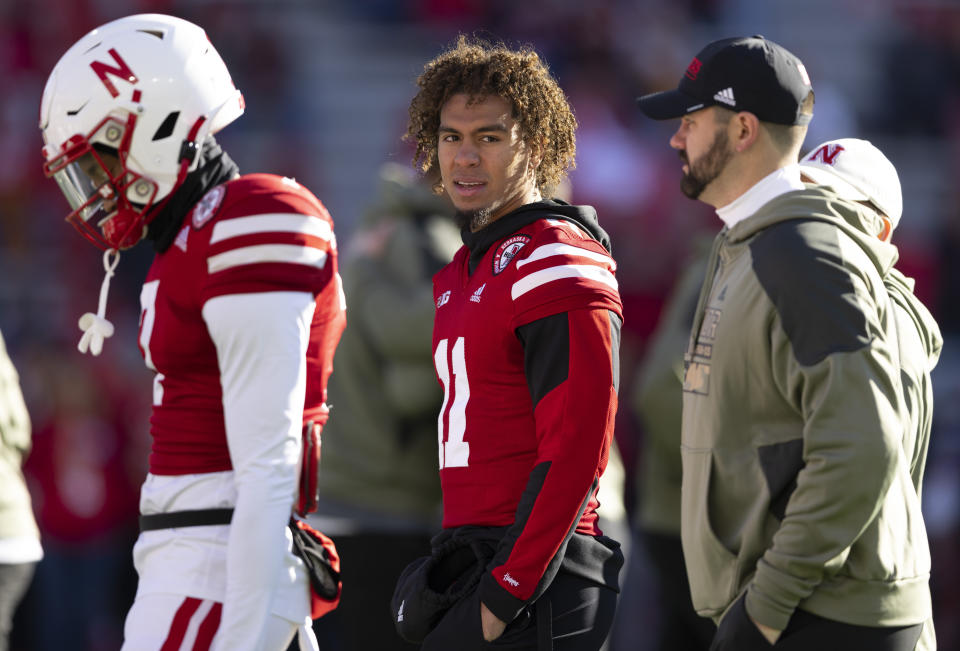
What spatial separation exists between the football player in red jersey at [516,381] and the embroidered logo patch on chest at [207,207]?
0.51m

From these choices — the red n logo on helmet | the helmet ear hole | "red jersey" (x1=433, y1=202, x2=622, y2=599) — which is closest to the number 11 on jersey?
"red jersey" (x1=433, y1=202, x2=622, y2=599)

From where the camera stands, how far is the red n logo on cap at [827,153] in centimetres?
324

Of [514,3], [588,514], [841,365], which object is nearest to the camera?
[841,365]

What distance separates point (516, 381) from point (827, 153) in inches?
44.5

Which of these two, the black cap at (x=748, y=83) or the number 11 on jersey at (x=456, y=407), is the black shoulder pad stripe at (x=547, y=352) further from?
the black cap at (x=748, y=83)

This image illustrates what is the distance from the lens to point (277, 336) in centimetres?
258

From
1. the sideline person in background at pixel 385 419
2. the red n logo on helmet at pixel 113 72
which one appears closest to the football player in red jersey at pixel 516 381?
the red n logo on helmet at pixel 113 72

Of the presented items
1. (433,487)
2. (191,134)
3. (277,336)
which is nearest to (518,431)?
(277,336)

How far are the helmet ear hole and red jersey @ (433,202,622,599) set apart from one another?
703mm

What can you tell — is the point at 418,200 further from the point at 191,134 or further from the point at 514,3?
the point at 514,3

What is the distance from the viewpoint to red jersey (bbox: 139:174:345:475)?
103 inches

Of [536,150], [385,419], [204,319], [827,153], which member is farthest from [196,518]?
[385,419]

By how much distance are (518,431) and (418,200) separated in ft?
7.83

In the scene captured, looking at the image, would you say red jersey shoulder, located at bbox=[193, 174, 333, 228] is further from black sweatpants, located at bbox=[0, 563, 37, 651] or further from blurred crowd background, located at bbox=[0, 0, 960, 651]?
blurred crowd background, located at bbox=[0, 0, 960, 651]
